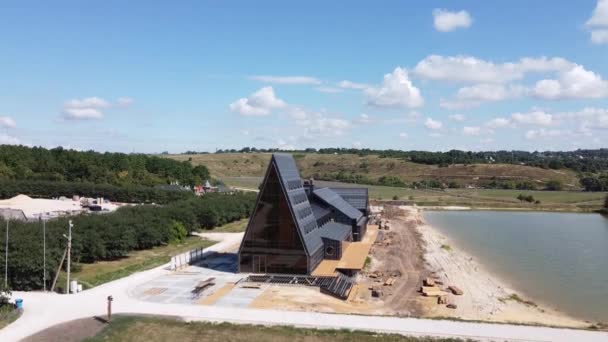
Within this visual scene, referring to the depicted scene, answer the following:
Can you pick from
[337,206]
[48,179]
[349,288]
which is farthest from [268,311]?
[48,179]

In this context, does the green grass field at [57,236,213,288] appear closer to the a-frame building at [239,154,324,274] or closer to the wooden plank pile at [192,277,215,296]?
the wooden plank pile at [192,277,215,296]

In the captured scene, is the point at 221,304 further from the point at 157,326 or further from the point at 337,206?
the point at 337,206

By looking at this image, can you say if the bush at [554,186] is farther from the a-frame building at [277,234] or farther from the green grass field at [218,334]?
the green grass field at [218,334]

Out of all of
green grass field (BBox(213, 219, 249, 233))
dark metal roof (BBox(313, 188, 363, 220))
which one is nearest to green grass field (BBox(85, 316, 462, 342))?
dark metal roof (BBox(313, 188, 363, 220))

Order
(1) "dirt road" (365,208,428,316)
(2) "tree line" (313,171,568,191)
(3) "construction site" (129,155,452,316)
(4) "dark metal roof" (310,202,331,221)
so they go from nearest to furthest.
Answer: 1. (3) "construction site" (129,155,452,316)
2. (1) "dirt road" (365,208,428,316)
3. (4) "dark metal roof" (310,202,331,221)
4. (2) "tree line" (313,171,568,191)

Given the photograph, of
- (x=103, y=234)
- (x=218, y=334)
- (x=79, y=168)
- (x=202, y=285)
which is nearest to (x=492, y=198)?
(x=79, y=168)

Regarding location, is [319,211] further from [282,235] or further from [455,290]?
[455,290]
